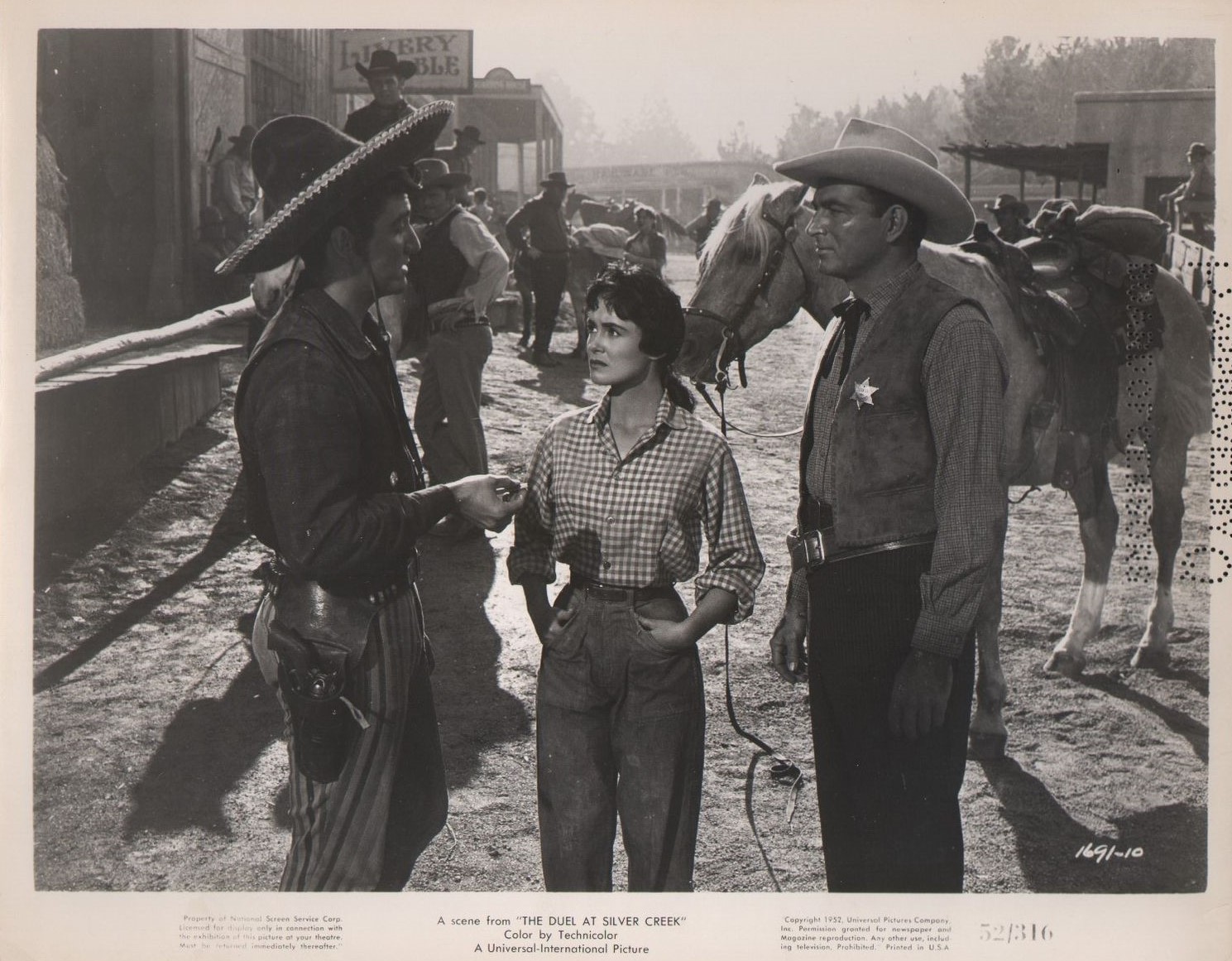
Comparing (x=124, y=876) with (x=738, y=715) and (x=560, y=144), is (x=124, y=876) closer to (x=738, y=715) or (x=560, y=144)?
(x=738, y=715)

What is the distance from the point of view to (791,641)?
3.12m

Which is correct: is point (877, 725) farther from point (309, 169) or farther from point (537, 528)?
point (309, 169)

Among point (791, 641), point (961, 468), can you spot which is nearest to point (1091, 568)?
point (791, 641)

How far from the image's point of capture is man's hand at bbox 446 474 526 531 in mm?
2834

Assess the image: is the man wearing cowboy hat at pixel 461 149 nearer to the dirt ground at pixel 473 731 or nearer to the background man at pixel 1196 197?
the dirt ground at pixel 473 731

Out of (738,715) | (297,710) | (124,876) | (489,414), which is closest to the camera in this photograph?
(297,710)

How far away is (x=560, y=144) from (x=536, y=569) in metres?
2.35

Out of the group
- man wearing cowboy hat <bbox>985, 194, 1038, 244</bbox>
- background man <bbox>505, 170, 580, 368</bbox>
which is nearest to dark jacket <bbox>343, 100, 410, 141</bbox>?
background man <bbox>505, 170, 580, 368</bbox>

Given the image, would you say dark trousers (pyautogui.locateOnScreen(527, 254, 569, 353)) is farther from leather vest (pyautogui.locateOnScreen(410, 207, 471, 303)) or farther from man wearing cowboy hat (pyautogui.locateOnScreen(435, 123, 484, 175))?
leather vest (pyautogui.locateOnScreen(410, 207, 471, 303))

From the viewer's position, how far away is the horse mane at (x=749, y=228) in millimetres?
4078

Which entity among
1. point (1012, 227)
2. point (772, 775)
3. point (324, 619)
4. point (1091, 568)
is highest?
point (1012, 227)

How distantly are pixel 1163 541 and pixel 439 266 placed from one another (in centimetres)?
336

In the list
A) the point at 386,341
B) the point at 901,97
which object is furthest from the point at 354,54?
the point at 901,97

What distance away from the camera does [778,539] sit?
5.64 meters
